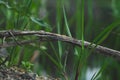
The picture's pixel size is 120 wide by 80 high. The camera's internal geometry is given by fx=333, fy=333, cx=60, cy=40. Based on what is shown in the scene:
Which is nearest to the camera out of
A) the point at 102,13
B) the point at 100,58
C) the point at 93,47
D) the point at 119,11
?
the point at 93,47

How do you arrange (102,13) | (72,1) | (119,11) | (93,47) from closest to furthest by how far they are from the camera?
(93,47)
(119,11)
(102,13)
(72,1)

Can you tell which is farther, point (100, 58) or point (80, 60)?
point (100, 58)

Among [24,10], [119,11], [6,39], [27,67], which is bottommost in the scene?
[119,11]

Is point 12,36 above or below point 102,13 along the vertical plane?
above

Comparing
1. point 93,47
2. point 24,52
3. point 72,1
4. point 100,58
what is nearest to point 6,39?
point 93,47

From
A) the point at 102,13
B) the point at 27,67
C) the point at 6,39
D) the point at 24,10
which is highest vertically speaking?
the point at 24,10

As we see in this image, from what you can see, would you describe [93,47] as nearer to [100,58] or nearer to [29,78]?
[29,78]

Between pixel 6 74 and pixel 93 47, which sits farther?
pixel 93 47

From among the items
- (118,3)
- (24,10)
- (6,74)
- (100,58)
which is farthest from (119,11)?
(6,74)

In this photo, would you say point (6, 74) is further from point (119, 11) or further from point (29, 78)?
point (119, 11)
